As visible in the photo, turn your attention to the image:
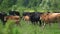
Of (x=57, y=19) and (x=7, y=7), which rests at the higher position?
(x=7, y=7)

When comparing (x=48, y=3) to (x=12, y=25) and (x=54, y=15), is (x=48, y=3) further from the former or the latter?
(x=12, y=25)

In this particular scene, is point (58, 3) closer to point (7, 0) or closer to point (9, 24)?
point (7, 0)

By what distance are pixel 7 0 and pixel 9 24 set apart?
2.65ft

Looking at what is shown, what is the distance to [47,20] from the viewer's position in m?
12.5

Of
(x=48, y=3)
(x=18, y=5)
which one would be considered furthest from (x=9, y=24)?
(x=48, y=3)

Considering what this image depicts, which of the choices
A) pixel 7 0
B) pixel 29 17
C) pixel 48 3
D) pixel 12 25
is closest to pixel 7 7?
pixel 7 0

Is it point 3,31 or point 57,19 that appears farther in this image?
point 57,19

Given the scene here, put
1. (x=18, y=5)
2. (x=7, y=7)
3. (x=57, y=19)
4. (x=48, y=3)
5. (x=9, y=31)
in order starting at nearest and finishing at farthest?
(x=9, y=31), (x=7, y=7), (x=18, y=5), (x=48, y=3), (x=57, y=19)

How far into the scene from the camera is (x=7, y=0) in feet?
9.52

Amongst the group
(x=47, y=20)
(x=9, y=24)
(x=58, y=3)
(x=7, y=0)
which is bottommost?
(x=47, y=20)

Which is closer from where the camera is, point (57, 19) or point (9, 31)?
point (9, 31)

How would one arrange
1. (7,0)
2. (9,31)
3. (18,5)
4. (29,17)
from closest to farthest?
1. (9,31)
2. (7,0)
3. (18,5)
4. (29,17)

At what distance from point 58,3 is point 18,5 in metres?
8.09

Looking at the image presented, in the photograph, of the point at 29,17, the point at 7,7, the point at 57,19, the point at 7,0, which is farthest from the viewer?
the point at 29,17
